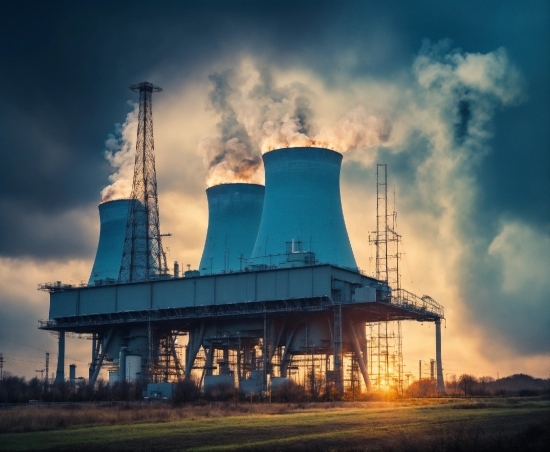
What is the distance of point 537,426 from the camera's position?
2498cm

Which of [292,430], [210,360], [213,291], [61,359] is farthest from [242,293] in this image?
[292,430]

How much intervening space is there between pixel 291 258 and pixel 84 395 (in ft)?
51.4

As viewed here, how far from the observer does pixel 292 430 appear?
29.2 meters

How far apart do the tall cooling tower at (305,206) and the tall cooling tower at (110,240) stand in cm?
1952

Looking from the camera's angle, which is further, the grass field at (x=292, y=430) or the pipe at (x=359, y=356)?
the pipe at (x=359, y=356)

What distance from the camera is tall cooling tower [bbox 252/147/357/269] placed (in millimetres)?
57250

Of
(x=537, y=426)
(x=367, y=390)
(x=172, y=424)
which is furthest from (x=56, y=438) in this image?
(x=367, y=390)

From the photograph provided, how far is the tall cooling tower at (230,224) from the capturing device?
226 feet

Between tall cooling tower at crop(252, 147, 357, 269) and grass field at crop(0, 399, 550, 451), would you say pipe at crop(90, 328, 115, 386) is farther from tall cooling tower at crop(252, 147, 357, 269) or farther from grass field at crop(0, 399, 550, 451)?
grass field at crop(0, 399, 550, 451)

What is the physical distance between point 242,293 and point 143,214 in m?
12.6

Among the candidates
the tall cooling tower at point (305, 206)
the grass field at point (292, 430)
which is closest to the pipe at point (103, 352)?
the tall cooling tower at point (305, 206)

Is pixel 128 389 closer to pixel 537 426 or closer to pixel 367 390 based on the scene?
pixel 367 390

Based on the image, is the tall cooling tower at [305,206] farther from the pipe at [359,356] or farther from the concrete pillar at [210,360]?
the concrete pillar at [210,360]

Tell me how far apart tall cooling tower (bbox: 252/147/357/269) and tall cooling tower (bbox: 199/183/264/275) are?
9.03 metres
